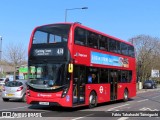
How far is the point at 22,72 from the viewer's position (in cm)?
5678

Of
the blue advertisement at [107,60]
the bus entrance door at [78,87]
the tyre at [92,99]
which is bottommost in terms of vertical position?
the tyre at [92,99]

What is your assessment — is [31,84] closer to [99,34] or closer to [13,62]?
[99,34]

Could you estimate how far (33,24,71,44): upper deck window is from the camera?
17281 millimetres

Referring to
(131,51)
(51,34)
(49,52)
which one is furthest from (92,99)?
(131,51)

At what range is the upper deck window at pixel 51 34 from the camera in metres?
17.3

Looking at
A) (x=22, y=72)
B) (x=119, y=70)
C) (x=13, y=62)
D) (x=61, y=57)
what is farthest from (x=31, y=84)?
(x=13, y=62)

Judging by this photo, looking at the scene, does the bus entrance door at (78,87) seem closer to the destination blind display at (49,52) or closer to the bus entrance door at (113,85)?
the destination blind display at (49,52)

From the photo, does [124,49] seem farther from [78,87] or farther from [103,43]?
[78,87]

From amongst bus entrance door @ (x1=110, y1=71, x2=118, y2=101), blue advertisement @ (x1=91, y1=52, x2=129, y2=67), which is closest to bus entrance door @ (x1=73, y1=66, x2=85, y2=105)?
blue advertisement @ (x1=91, y1=52, x2=129, y2=67)

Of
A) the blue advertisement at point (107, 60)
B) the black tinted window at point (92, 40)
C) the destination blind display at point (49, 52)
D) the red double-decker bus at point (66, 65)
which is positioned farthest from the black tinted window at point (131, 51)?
the destination blind display at point (49, 52)

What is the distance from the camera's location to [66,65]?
16.8m

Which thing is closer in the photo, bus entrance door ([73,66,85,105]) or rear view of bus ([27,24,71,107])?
rear view of bus ([27,24,71,107])

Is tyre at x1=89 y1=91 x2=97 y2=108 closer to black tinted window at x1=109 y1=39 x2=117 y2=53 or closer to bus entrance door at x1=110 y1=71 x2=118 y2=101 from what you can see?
bus entrance door at x1=110 y1=71 x2=118 y2=101

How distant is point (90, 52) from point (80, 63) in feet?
4.45
